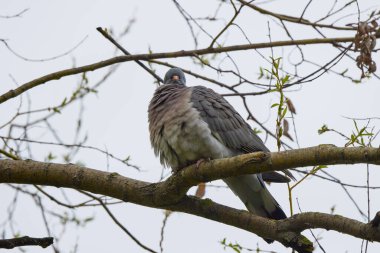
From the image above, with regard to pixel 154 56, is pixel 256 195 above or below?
below

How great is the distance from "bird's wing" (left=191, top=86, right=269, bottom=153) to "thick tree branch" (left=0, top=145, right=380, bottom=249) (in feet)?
2.62

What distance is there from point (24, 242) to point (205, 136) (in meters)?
1.50

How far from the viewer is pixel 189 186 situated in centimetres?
328

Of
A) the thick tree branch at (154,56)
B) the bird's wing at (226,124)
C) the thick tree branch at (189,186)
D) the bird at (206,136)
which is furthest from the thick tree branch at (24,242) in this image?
the bird's wing at (226,124)

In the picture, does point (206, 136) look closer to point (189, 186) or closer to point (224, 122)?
point (224, 122)

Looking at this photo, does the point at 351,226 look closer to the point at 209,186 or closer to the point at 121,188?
the point at 121,188

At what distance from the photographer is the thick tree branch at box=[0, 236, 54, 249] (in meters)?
3.04

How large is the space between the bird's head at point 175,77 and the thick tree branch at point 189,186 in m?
1.64

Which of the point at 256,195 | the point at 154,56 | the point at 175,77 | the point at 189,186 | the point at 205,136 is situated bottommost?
the point at 189,186

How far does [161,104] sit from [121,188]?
123 centimetres

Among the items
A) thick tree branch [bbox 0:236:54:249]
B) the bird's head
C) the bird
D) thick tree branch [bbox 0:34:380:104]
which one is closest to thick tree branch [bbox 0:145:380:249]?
thick tree branch [bbox 0:236:54:249]

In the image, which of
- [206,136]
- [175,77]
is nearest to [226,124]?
[206,136]

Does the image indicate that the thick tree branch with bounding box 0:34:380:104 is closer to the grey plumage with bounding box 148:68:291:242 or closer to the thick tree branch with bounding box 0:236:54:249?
the grey plumage with bounding box 148:68:291:242

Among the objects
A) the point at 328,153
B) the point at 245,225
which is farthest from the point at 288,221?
the point at 328,153
